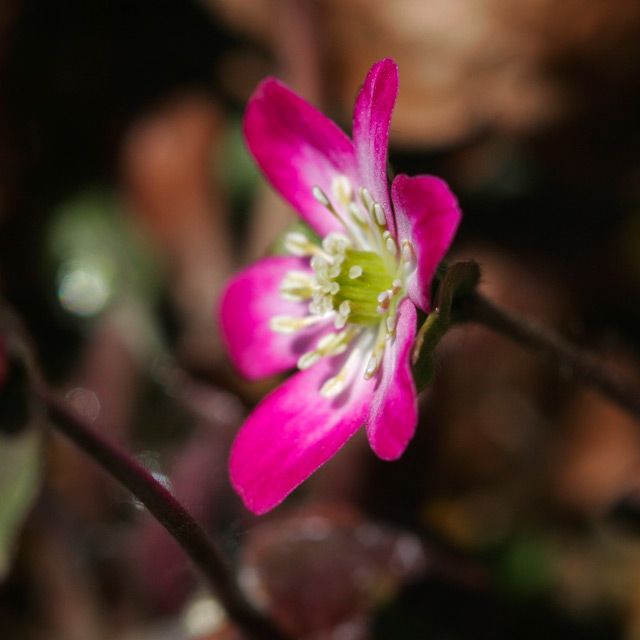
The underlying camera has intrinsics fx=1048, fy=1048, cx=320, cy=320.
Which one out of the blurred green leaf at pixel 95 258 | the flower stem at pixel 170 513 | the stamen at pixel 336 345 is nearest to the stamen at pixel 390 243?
the stamen at pixel 336 345

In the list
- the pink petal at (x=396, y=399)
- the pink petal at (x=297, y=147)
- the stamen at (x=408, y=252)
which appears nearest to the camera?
the pink petal at (x=396, y=399)

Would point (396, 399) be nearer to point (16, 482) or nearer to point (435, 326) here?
point (435, 326)

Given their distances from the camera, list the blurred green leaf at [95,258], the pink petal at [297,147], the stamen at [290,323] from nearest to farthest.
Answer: the pink petal at [297,147] → the stamen at [290,323] → the blurred green leaf at [95,258]

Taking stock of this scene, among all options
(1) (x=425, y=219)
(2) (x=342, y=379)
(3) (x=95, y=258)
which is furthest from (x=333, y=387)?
(3) (x=95, y=258)

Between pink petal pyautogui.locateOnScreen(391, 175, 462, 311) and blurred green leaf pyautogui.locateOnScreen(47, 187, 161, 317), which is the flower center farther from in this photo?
blurred green leaf pyautogui.locateOnScreen(47, 187, 161, 317)

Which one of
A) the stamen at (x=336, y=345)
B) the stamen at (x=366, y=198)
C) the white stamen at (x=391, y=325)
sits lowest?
the stamen at (x=336, y=345)

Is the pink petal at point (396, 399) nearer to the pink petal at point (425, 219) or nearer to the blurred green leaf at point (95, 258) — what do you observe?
the pink petal at point (425, 219)

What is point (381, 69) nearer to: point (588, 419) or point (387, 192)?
point (387, 192)
